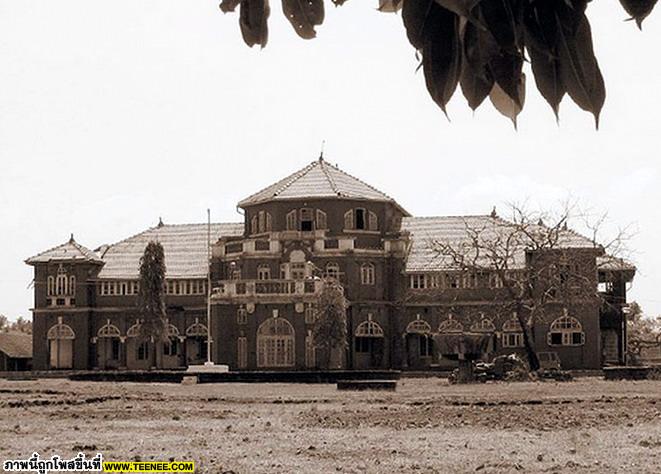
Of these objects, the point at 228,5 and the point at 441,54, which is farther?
the point at 228,5

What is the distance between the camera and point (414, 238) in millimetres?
65562

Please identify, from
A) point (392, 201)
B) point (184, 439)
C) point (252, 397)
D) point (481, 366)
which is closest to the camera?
point (184, 439)

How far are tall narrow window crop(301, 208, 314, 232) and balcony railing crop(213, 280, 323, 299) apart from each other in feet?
13.1

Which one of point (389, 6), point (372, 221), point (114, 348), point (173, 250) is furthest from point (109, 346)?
point (389, 6)

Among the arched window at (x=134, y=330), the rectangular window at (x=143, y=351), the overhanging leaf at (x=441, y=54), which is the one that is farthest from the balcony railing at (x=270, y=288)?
the overhanging leaf at (x=441, y=54)

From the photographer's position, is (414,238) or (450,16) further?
(414,238)

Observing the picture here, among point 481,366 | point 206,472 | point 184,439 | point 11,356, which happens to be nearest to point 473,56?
point 206,472

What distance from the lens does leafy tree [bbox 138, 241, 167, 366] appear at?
61.8m

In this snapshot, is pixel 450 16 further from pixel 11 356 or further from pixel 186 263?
pixel 11 356

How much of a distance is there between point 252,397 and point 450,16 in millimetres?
30679

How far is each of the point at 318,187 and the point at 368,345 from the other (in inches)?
356

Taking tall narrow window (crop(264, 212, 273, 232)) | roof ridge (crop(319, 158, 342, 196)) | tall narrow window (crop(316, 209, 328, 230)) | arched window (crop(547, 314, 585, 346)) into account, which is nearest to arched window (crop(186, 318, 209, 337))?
tall narrow window (crop(264, 212, 273, 232))

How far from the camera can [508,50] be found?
6.27 ft

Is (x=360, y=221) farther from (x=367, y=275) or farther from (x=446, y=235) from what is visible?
(x=446, y=235)
